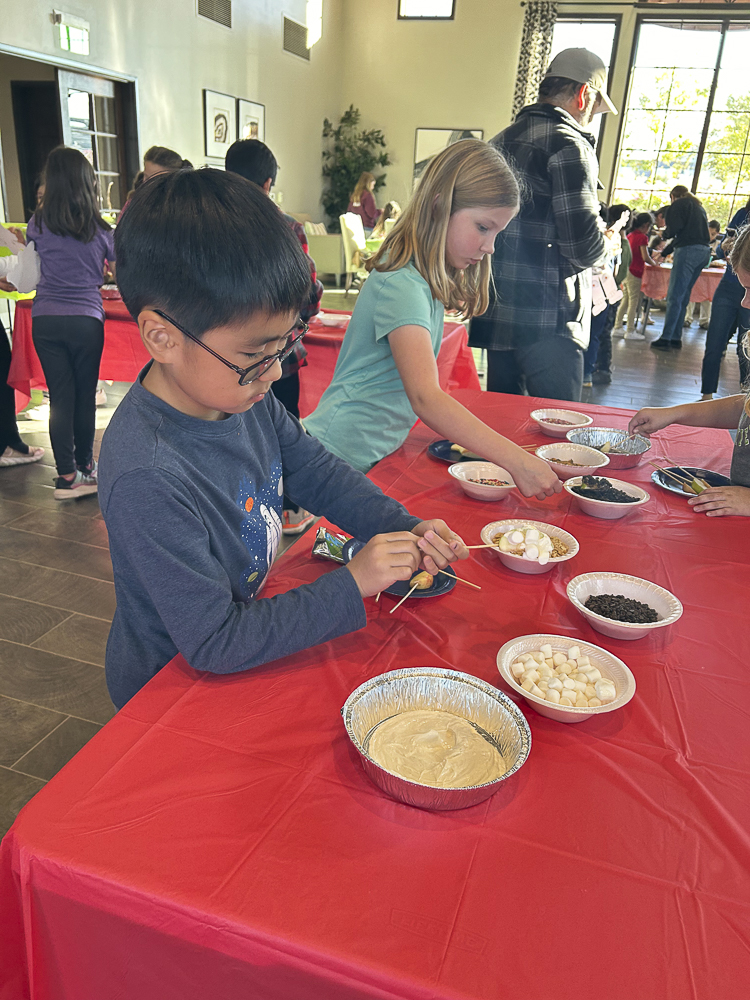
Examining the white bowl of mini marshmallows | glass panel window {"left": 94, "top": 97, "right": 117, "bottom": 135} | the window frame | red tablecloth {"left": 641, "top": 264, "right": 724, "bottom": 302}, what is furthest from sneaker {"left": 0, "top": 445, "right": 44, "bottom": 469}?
the window frame

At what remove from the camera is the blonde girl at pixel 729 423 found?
138 cm

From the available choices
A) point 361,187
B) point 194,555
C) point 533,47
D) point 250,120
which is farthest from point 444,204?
point 533,47

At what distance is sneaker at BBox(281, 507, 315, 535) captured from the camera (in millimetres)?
2751

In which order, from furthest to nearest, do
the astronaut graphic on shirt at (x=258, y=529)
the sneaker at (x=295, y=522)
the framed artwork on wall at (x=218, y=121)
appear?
the framed artwork on wall at (x=218, y=121)
the sneaker at (x=295, y=522)
the astronaut graphic on shirt at (x=258, y=529)

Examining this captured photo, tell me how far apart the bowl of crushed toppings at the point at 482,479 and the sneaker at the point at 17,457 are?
8.25 ft

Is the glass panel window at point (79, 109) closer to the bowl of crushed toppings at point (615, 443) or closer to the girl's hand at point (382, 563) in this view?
the bowl of crushed toppings at point (615, 443)

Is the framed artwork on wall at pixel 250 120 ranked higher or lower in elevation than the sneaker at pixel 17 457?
higher

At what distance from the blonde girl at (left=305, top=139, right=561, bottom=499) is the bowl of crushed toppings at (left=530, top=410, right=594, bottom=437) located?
1.14 ft

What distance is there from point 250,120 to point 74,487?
6923 mm

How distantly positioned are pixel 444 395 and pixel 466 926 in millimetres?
1043

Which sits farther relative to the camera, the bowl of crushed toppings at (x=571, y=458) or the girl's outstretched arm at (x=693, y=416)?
the girl's outstretched arm at (x=693, y=416)

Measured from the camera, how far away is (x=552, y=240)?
2346 mm


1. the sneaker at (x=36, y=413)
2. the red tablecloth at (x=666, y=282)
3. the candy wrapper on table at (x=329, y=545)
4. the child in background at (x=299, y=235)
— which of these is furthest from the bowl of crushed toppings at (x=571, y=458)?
the red tablecloth at (x=666, y=282)

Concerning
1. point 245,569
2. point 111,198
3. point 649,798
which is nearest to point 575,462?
point 245,569
